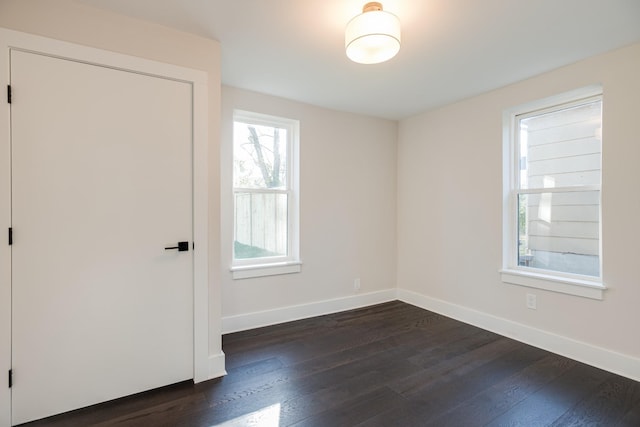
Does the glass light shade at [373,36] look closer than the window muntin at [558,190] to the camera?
Yes

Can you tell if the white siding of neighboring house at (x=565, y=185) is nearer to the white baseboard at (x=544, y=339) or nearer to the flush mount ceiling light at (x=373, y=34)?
the white baseboard at (x=544, y=339)

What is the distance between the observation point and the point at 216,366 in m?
2.21

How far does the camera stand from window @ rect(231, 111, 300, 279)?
3.13 m

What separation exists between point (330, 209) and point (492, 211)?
1710 mm

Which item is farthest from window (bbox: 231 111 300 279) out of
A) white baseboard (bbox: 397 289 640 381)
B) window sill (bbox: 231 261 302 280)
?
white baseboard (bbox: 397 289 640 381)

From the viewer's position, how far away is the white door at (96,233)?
1703 mm

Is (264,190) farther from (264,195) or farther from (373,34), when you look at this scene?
(373,34)

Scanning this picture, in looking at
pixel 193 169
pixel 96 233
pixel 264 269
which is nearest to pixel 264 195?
pixel 264 269

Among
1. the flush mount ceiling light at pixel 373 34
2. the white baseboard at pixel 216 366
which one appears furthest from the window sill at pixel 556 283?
the white baseboard at pixel 216 366

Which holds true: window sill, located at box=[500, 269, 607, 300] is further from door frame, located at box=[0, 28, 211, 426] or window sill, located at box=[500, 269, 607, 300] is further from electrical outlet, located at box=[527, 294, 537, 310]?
door frame, located at box=[0, 28, 211, 426]

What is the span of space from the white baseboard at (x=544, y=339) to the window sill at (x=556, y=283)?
1.29 feet

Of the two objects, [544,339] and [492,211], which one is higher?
[492,211]

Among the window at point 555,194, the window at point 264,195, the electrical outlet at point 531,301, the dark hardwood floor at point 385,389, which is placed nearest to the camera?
the dark hardwood floor at point 385,389

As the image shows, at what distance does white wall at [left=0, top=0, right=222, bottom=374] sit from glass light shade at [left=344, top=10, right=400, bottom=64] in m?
1.05
